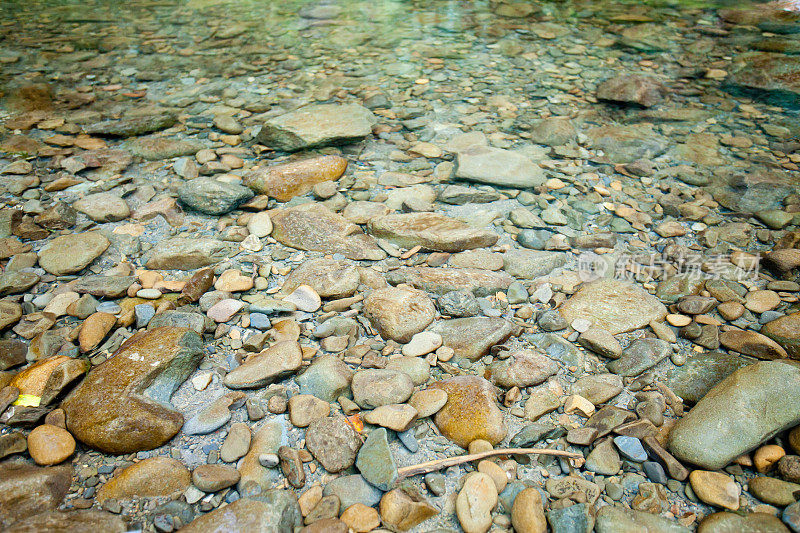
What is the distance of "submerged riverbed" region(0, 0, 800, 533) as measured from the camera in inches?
66.8

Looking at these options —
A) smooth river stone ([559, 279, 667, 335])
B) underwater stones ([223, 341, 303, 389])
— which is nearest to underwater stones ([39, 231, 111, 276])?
underwater stones ([223, 341, 303, 389])

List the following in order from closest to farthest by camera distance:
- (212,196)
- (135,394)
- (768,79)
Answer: (135,394)
(212,196)
(768,79)

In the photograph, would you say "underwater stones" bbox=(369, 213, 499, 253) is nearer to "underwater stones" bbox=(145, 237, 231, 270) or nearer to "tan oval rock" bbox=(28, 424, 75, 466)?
"underwater stones" bbox=(145, 237, 231, 270)

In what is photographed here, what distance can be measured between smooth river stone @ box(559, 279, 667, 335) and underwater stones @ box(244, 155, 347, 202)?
1810 mm

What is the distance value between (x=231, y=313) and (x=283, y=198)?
1.10 m

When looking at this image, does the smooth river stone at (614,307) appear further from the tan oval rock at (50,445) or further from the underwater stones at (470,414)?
the tan oval rock at (50,445)

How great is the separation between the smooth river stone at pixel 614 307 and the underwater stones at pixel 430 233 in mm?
613

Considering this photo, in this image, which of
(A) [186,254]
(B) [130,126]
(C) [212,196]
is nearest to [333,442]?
(A) [186,254]

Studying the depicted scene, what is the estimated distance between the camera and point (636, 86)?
4.41 m

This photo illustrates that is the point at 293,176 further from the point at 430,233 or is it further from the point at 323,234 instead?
the point at 430,233

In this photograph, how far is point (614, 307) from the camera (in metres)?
2.45

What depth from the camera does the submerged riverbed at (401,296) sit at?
1697 mm

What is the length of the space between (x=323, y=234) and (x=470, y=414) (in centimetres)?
141

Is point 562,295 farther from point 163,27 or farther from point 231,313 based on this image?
point 163,27
